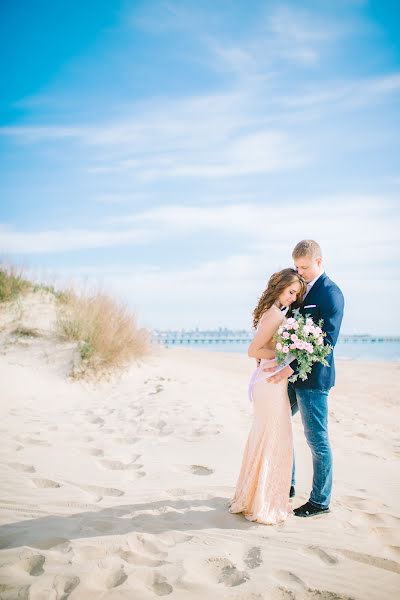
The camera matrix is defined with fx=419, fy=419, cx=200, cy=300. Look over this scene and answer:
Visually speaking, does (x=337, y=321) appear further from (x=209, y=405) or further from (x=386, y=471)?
(x=209, y=405)

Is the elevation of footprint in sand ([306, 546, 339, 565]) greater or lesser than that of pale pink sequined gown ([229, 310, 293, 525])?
lesser

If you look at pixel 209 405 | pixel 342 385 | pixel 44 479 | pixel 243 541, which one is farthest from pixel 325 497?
pixel 342 385

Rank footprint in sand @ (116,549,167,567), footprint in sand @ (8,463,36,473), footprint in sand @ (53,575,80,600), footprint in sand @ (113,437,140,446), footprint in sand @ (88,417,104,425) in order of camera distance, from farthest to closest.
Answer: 1. footprint in sand @ (88,417,104,425)
2. footprint in sand @ (113,437,140,446)
3. footprint in sand @ (8,463,36,473)
4. footprint in sand @ (116,549,167,567)
5. footprint in sand @ (53,575,80,600)

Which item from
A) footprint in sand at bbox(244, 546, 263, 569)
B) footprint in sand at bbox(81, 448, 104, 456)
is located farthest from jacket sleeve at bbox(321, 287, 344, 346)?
footprint in sand at bbox(81, 448, 104, 456)

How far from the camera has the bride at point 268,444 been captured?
11.3 feet

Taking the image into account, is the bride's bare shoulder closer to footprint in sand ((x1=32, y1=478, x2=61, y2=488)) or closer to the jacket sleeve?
the jacket sleeve

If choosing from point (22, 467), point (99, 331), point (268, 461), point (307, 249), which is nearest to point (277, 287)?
point (307, 249)

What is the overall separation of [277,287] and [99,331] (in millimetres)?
6688

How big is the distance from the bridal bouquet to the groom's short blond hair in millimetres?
644

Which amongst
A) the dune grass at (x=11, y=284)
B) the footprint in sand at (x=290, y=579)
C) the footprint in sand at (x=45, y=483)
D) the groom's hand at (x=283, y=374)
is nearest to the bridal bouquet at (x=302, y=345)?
the groom's hand at (x=283, y=374)

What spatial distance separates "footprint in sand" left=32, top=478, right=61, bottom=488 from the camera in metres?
3.94

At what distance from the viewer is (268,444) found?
3525 millimetres

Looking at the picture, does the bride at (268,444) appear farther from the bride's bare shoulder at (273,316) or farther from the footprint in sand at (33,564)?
the footprint in sand at (33,564)

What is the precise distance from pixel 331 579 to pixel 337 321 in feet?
6.22
